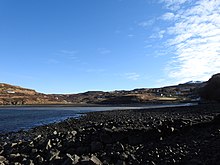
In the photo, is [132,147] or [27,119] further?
[27,119]

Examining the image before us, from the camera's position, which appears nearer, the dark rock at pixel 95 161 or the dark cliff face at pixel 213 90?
the dark rock at pixel 95 161

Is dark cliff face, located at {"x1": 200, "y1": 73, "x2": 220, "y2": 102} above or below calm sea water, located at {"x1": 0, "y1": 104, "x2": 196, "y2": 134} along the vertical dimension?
above

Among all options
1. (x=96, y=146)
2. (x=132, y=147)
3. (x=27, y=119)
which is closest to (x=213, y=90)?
(x=27, y=119)

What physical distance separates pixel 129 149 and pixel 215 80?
66.8 meters

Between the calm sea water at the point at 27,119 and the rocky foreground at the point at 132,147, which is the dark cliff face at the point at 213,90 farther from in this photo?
the rocky foreground at the point at 132,147

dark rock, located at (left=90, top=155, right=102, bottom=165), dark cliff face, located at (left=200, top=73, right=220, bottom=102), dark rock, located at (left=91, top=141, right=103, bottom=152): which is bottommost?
dark rock, located at (left=90, top=155, right=102, bottom=165)

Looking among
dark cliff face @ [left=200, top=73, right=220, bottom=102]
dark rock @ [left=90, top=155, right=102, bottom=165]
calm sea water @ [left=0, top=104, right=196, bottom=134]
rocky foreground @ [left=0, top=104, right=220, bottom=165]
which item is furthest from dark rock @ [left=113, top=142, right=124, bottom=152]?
dark cliff face @ [left=200, top=73, right=220, bottom=102]

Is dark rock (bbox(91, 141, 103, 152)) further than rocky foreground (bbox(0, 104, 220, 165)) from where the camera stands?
Yes

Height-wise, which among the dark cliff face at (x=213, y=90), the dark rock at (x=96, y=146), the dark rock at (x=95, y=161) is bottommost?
the dark rock at (x=95, y=161)

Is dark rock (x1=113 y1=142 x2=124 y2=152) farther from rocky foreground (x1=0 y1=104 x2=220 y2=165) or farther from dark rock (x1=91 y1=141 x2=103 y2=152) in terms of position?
dark rock (x1=91 y1=141 x2=103 y2=152)

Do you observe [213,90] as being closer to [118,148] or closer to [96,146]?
[96,146]

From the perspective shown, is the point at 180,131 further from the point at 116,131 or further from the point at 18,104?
the point at 18,104

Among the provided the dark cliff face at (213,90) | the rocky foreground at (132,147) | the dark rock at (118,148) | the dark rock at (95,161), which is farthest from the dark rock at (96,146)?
the dark cliff face at (213,90)

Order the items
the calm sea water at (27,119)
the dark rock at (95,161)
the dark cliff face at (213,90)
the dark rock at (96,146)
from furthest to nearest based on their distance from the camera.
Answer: the dark cliff face at (213,90) → the calm sea water at (27,119) → the dark rock at (96,146) → the dark rock at (95,161)
